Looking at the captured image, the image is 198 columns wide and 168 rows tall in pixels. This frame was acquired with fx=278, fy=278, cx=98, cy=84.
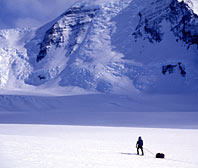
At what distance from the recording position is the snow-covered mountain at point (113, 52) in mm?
73188

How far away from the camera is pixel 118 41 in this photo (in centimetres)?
8788

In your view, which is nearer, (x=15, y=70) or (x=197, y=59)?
(x=197, y=59)

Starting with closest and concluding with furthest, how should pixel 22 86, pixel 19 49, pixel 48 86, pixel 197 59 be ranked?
pixel 197 59 < pixel 48 86 < pixel 22 86 < pixel 19 49

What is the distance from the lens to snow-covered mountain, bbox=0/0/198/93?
73.2 metres

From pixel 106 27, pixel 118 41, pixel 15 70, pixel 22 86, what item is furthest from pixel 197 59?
pixel 15 70

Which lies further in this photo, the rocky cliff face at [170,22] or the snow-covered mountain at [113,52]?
the rocky cliff face at [170,22]

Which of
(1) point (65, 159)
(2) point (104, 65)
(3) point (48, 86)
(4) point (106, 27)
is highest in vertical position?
(4) point (106, 27)

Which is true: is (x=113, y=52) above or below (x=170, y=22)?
below

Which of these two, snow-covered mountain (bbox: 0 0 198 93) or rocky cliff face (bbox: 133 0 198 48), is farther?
rocky cliff face (bbox: 133 0 198 48)

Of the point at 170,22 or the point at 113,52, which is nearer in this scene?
the point at 113,52

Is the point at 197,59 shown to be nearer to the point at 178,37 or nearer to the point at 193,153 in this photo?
the point at 178,37

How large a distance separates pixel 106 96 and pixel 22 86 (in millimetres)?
32917

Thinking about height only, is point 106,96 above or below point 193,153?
above

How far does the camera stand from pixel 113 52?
278 feet
